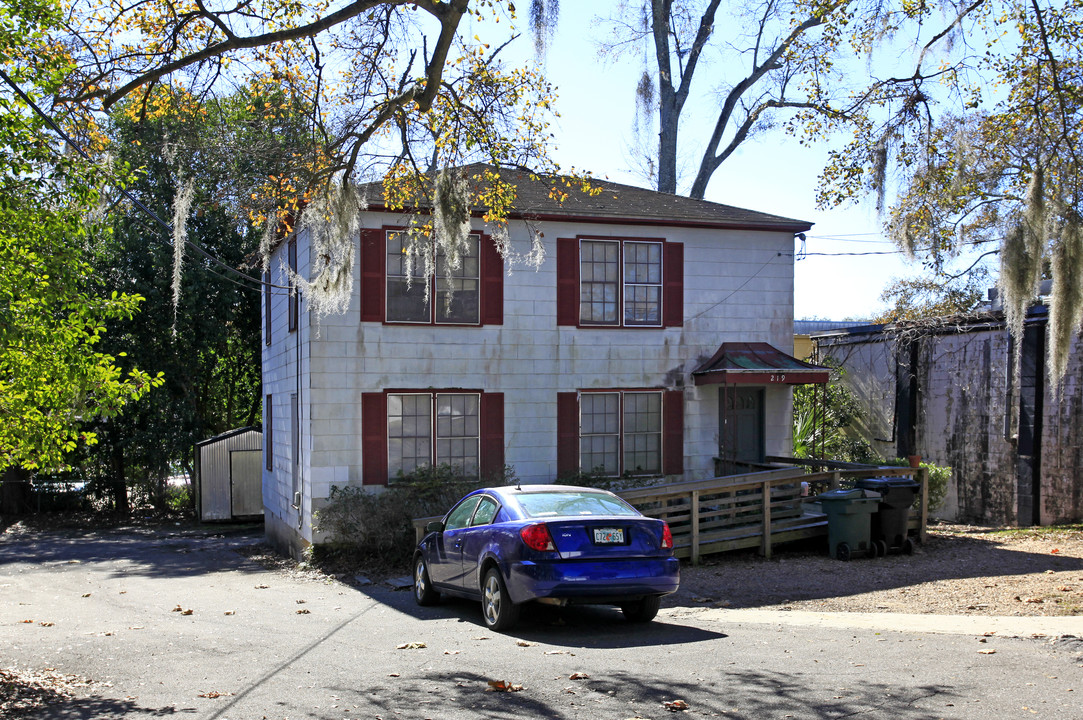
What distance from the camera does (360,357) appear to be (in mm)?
15836

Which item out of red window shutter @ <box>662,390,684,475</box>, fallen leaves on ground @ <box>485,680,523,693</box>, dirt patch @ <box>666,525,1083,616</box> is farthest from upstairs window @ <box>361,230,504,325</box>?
fallen leaves on ground @ <box>485,680,523,693</box>

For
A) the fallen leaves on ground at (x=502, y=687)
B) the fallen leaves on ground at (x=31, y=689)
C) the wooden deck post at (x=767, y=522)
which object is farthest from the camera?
the wooden deck post at (x=767, y=522)

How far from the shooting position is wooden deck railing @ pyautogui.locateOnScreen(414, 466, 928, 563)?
14062mm

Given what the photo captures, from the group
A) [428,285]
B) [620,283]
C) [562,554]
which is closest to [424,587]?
[562,554]

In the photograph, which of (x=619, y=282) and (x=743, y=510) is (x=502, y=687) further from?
(x=619, y=282)

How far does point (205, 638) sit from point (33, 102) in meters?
5.18

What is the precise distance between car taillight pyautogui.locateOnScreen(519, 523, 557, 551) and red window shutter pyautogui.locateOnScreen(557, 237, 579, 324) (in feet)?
26.7

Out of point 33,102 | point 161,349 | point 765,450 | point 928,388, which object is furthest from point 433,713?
point 161,349

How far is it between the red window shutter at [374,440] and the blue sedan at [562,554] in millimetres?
5596

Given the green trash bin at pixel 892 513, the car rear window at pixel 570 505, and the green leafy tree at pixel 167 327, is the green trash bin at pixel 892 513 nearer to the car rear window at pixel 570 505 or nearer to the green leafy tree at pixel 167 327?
the car rear window at pixel 570 505

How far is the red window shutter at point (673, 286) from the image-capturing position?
17562 mm

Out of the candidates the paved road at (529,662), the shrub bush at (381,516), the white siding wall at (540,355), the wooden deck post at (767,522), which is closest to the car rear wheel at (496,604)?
the paved road at (529,662)

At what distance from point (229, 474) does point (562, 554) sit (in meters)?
17.1

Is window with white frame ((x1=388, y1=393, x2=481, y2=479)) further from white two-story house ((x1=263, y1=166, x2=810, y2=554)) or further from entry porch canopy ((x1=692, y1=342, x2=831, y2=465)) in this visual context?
entry porch canopy ((x1=692, y1=342, x2=831, y2=465))
